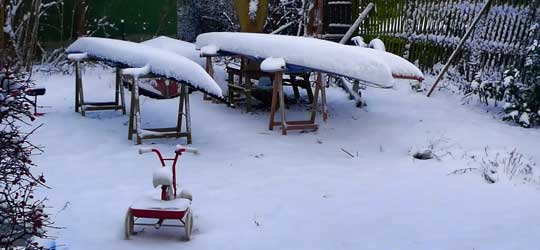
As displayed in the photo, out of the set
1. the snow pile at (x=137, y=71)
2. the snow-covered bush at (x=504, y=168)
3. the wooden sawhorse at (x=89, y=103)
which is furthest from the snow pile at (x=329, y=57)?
the wooden sawhorse at (x=89, y=103)

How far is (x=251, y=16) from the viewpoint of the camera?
12938mm

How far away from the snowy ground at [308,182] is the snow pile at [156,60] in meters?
0.87

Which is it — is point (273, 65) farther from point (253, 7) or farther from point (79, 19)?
point (79, 19)

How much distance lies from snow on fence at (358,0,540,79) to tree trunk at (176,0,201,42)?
393 cm

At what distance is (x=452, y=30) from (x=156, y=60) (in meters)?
5.74

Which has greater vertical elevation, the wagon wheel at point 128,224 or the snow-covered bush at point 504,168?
the snow-covered bush at point 504,168

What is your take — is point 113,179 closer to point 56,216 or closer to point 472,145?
point 56,216

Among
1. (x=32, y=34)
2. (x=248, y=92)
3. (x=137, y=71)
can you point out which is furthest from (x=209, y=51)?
(x=32, y=34)

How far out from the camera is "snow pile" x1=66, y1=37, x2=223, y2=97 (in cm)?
761

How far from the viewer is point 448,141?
857 cm

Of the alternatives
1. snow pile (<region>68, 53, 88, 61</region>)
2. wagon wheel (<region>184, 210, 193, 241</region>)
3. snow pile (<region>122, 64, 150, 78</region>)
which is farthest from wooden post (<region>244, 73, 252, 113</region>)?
wagon wheel (<region>184, 210, 193, 241</region>)

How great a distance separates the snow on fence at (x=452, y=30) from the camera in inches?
411

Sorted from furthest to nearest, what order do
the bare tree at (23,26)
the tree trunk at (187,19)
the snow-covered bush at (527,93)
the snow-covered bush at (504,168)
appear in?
the tree trunk at (187,19), the bare tree at (23,26), the snow-covered bush at (527,93), the snow-covered bush at (504,168)

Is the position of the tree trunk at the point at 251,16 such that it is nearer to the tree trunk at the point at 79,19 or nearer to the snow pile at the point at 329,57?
the snow pile at the point at 329,57
